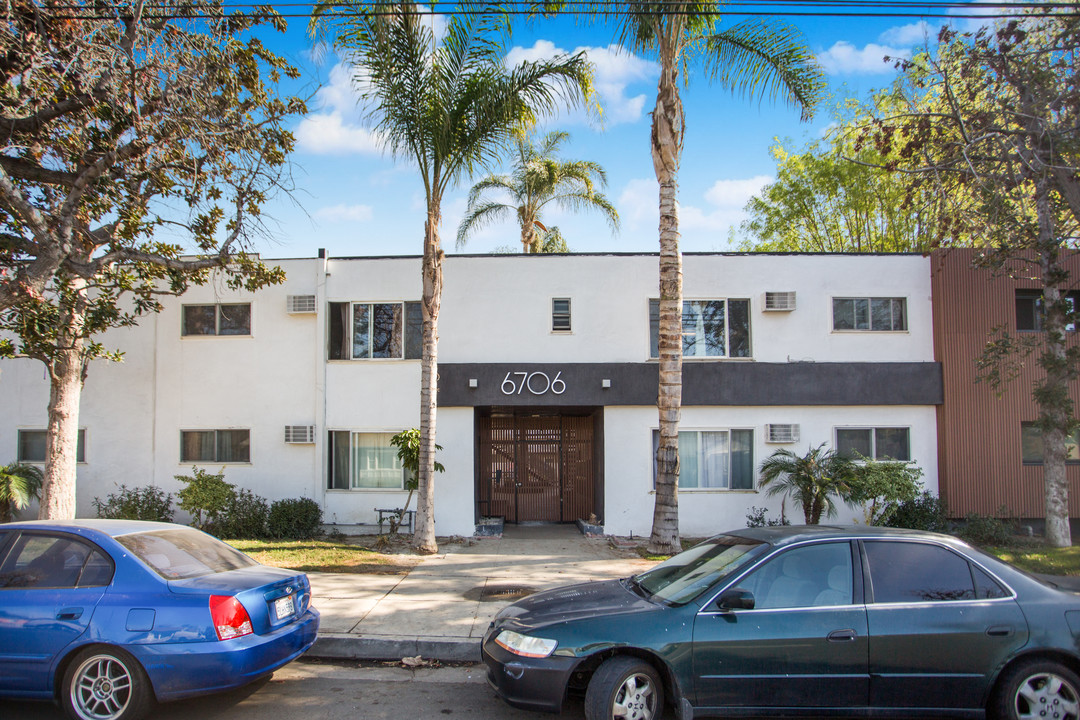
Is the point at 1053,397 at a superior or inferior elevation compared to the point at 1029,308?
inferior

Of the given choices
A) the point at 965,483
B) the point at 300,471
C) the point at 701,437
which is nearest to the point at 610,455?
the point at 701,437

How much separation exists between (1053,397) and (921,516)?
10.3ft

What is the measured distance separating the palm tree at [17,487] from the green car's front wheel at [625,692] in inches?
485

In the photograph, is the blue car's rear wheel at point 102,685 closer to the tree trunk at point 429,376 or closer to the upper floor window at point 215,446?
the tree trunk at point 429,376

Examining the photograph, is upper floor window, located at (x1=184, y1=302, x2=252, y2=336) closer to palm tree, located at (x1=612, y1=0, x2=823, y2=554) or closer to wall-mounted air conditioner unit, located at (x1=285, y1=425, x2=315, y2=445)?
wall-mounted air conditioner unit, located at (x1=285, y1=425, x2=315, y2=445)

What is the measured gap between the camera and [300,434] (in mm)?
13539

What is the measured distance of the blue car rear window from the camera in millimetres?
5266

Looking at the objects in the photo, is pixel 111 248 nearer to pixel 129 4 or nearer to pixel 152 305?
pixel 152 305

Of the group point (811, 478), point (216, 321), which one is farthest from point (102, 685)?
point (811, 478)

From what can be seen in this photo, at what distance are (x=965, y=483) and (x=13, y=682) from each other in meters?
14.9

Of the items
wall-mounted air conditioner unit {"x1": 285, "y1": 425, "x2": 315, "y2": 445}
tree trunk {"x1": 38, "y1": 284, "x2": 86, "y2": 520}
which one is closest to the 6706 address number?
wall-mounted air conditioner unit {"x1": 285, "y1": 425, "x2": 315, "y2": 445}

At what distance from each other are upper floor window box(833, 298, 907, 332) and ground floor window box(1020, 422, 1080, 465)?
3186 millimetres

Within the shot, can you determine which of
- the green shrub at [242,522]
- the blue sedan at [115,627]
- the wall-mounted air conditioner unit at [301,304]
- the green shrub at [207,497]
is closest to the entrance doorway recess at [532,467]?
the wall-mounted air conditioner unit at [301,304]

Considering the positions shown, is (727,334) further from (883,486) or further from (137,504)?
(137,504)
